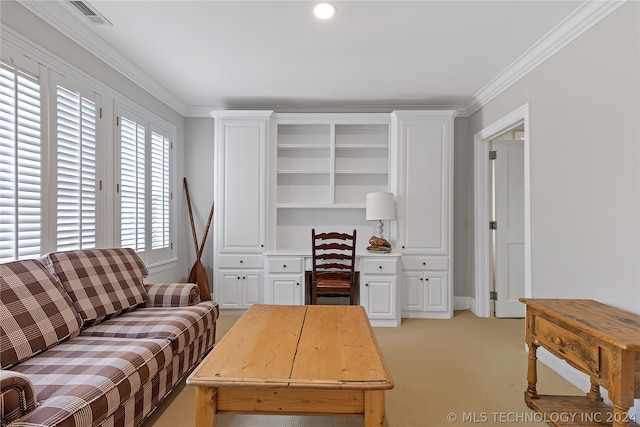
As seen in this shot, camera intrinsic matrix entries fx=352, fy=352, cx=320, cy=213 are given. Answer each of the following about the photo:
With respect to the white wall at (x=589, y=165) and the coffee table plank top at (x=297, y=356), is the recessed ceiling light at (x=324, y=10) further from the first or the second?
the coffee table plank top at (x=297, y=356)

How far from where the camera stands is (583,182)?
94.0 inches

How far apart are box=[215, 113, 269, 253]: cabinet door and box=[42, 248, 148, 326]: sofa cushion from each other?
1383 mm

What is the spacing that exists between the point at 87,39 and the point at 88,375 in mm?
2439

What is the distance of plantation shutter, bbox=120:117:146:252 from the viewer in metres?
3.20

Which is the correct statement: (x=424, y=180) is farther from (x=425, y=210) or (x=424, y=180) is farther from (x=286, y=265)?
(x=286, y=265)

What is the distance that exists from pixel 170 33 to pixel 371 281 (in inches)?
117

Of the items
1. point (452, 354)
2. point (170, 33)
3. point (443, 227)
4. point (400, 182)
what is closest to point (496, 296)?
point (443, 227)

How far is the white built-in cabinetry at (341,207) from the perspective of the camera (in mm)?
3922

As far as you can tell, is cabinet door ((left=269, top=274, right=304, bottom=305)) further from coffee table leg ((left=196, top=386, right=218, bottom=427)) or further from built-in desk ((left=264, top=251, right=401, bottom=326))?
coffee table leg ((left=196, top=386, right=218, bottom=427))

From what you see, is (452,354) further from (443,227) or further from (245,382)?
(245,382)

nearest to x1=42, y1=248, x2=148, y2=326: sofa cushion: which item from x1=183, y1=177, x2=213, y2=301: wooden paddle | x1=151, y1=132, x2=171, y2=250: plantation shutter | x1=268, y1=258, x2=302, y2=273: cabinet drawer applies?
x1=151, y1=132, x2=171, y2=250: plantation shutter

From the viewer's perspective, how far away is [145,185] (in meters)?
3.61

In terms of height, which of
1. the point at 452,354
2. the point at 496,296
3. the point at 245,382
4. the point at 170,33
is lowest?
the point at 452,354

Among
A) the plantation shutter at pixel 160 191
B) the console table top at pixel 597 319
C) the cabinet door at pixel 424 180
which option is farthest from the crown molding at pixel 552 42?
the plantation shutter at pixel 160 191
